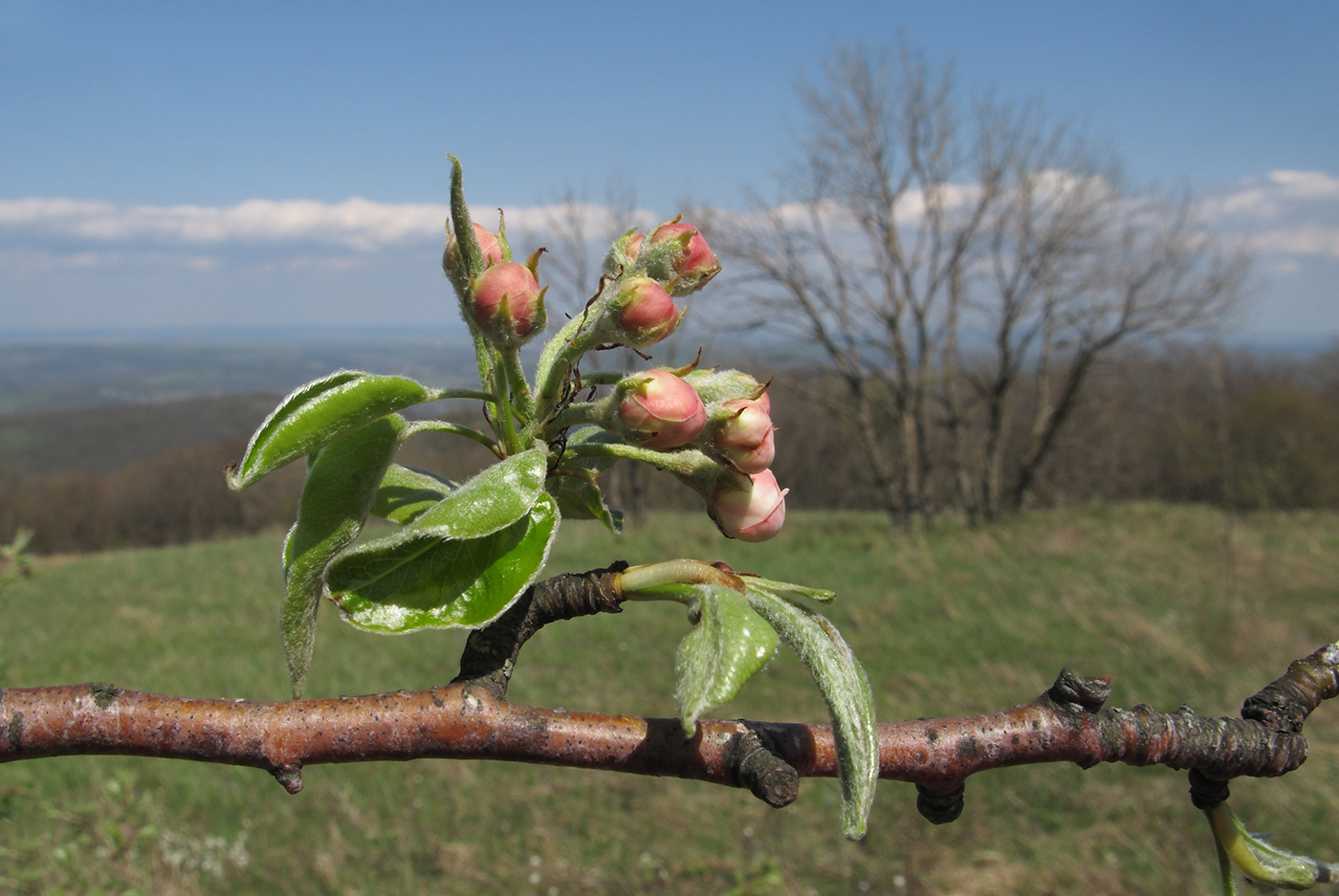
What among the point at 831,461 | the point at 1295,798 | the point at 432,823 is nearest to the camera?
the point at 1295,798

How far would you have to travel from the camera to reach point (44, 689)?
0.77 m

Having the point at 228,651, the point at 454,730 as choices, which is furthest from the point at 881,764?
the point at 228,651

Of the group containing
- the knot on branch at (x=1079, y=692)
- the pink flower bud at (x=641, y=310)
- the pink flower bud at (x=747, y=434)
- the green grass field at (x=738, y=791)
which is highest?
the pink flower bud at (x=641, y=310)

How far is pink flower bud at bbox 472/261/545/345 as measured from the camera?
78 centimetres

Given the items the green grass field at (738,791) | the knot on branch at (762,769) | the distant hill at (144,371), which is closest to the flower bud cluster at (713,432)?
the knot on branch at (762,769)

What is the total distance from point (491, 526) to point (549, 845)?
5129mm

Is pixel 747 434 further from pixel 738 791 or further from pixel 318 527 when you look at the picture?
pixel 738 791

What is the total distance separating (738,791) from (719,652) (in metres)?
5.82

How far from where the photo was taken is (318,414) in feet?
2.22

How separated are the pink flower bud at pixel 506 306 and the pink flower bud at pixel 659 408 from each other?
0.11 m

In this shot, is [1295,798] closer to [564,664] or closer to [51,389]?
[564,664]

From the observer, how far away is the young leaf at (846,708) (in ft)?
2.14

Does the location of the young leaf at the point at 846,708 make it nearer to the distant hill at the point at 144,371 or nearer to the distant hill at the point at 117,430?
the distant hill at the point at 117,430

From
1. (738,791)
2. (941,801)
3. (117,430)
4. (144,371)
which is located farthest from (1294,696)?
(144,371)
